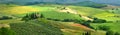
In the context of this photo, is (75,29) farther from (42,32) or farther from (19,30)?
(19,30)

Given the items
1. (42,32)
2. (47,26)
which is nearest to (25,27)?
(42,32)

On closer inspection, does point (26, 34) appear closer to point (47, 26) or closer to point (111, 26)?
point (47, 26)

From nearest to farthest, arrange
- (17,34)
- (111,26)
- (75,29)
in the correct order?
1. (17,34)
2. (75,29)
3. (111,26)

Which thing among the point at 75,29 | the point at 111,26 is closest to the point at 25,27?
the point at 75,29

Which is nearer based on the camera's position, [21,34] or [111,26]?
[21,34]

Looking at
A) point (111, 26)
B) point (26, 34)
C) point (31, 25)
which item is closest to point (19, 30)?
point (26, 34)

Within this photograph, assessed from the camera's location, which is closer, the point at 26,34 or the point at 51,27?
the point at 26,34

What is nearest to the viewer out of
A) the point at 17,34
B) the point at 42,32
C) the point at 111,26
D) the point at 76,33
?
the point at 17,34

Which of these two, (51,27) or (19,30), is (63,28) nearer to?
(51,27)
